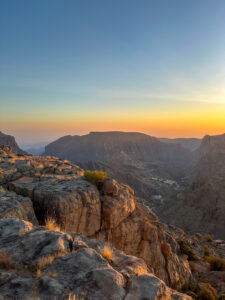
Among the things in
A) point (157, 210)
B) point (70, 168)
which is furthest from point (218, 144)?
point (70, 168)

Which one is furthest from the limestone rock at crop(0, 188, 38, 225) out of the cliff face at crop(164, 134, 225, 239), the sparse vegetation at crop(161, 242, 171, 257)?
the cliff face at crop(164, 134, 225, 239)

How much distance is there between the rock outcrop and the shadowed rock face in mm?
4834

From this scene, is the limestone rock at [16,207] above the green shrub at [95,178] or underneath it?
underneath

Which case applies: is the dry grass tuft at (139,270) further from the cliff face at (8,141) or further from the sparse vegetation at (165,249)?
the cliff face at (8,141)

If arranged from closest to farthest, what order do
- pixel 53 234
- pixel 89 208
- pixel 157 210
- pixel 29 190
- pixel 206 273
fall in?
pixel 53 234
pixel 29 190
pixel 89 208
pixel 206 273
pixel 157 210

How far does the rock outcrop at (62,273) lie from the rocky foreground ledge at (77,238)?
0.06 ft

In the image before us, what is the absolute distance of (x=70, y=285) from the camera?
156 inches

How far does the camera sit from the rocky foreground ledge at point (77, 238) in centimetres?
406

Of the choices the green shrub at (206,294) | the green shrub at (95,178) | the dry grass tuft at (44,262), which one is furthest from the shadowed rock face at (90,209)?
the dry grass tuft at (44,262)

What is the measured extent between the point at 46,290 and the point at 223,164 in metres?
126

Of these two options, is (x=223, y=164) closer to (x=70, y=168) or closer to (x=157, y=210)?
(x=157, y=210)

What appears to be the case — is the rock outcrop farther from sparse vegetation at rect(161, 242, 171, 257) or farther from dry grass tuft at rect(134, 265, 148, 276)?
sparse vegetation at rect(161, 242, 171, 257)

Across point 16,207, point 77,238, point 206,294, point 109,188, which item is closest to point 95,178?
point 109,188

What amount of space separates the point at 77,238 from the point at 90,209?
647 cm
